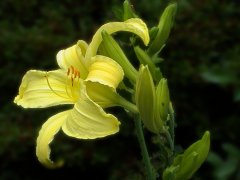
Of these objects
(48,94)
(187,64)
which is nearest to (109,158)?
(187,64)

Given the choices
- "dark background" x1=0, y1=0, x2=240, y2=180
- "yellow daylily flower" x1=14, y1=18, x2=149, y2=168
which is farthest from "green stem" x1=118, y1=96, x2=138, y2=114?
"dark background" x1=0, y1=0, x2=240, y2=180

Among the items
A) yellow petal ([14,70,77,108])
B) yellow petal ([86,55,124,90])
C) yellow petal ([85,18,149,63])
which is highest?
yellow petal ([85,18,149,63])

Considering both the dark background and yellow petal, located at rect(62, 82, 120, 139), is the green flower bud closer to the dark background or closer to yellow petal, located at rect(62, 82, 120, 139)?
yellow petal, located at rect(62, 82, 120, 139)

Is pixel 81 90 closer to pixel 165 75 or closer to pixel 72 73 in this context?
pixel 72 73

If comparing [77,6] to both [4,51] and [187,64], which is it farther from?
[187,64]

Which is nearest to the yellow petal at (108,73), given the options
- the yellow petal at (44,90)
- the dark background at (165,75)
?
the yellow petal at (44,90)

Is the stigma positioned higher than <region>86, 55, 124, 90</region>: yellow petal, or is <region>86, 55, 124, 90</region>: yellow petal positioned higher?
<region>86, 55, 124, 90</region>: yellow petal
